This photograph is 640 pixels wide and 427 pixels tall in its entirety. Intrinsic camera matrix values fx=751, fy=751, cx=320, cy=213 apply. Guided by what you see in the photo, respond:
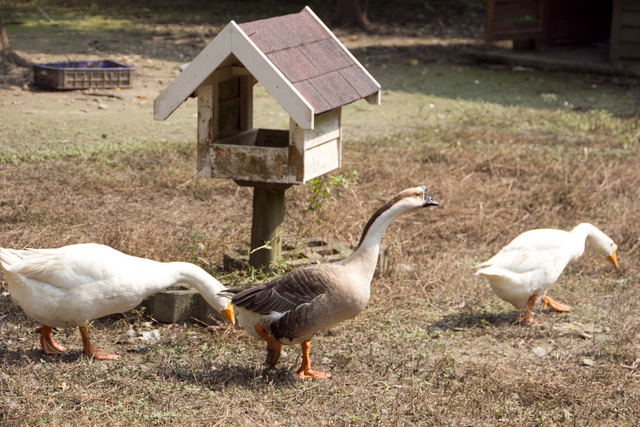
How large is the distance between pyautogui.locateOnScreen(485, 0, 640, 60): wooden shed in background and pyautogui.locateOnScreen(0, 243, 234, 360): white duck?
1261cm

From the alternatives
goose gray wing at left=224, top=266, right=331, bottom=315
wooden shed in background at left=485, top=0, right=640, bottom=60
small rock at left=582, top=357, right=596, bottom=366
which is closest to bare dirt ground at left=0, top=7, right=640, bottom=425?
small rock at left=582, top=357, right=596, bottom=366

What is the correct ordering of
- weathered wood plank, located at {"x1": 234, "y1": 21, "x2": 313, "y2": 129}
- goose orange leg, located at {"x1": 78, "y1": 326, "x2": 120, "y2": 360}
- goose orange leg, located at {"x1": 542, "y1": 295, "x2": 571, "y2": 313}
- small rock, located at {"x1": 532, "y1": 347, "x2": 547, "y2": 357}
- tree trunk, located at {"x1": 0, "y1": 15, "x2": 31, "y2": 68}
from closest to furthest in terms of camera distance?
goose orange leg, located at {"x1": 78, "y1": 326, "x2": 120, "y2": 360} → weathered wood plank, located at {"x1": 234, "y1": 21, "x2": 313, "y2": 129} → small rock, located at {"x1": 532, "y1": 347, "x2": 547, "y2": 357} → goose orange leg, located at {"x1": 542, "y1": 295, "x2": 571, "y2": 313} → tree trunk, located at {"x1": 0, "y1": 15, "x2": 31, "y2": 68}

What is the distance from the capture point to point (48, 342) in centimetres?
450

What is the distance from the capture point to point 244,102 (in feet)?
19.1

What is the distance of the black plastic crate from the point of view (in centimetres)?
1145

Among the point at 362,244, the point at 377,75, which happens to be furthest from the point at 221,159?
the point at 377,75

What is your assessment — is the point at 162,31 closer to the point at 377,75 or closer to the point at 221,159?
the point at 377,75

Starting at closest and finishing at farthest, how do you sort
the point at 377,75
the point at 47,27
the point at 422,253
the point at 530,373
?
the point at 530,373, the point at 422,253, the point at 377,75, the point at 47,27

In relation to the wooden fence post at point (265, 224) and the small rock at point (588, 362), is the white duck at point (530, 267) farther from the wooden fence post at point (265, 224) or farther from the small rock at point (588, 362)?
the wooden fence post at point (265, 224)

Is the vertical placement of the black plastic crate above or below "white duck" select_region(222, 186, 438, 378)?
above

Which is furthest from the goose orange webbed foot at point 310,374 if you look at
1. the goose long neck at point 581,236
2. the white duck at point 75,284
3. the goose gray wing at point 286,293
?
the goose long neck at point 581,236

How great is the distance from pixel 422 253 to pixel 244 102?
2.05 metres

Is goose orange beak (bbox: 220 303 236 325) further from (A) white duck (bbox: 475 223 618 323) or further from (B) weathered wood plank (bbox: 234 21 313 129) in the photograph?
(A) white duck (bbox: 475 223 618 323)

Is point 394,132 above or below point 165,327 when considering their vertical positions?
above
